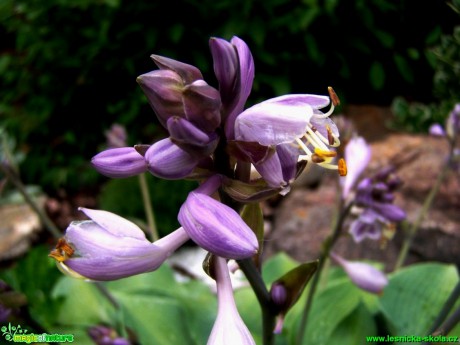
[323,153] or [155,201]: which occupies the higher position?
[323,153]

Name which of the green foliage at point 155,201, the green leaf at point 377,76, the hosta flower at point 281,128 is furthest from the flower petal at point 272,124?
the green leaf at point 377,76

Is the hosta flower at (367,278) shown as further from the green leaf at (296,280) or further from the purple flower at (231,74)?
the purple flower at (231,74)

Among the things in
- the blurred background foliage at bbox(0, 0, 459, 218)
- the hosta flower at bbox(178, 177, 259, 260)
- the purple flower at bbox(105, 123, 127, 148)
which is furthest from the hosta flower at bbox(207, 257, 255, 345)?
the blurred background foliage at bbox(0, 0, 459, 218)

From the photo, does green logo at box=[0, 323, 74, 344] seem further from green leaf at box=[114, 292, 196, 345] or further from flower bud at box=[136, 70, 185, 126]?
flower bud at box=[136, 70, 185, 126]

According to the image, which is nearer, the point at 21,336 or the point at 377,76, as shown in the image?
the point at 21,336

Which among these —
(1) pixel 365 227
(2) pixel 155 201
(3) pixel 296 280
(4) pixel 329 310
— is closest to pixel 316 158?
(3) pixel 296 280

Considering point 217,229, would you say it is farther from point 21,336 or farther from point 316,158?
point 21,336
